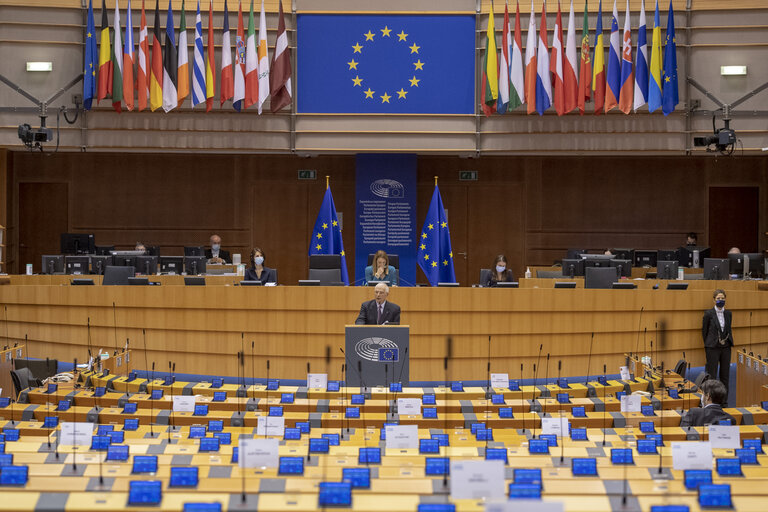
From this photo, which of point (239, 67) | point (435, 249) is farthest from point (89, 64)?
point (435, 249)

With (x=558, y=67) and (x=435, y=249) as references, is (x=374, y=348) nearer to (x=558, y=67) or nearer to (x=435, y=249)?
(x=435, y=249)

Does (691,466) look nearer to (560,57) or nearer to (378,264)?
(378,264)

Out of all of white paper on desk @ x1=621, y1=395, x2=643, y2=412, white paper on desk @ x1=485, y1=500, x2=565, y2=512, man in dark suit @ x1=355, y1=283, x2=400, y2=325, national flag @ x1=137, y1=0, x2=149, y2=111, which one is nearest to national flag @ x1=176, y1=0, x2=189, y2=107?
national flag @ x1=137, y1=0, x2=149, y2=111

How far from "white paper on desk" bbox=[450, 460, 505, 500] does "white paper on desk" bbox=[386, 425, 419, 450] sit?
1605 millimetres

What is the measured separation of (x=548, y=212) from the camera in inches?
720

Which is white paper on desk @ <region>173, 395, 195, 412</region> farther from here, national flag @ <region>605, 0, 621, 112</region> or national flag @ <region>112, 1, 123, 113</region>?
national flag @ <region>605, 0, 621, 112</region>

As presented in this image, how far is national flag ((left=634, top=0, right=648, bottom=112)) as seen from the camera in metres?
15.7

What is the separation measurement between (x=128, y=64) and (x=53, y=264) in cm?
406

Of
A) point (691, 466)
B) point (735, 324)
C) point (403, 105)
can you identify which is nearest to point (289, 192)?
point (403, 105)

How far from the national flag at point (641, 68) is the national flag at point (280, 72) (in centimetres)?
624

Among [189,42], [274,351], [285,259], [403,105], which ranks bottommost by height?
[274,351]

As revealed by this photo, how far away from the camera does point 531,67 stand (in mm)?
15773

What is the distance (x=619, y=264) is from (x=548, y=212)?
189 inches

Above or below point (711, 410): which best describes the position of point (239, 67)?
above
